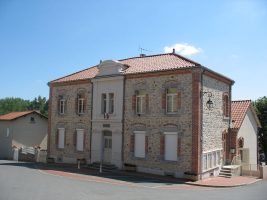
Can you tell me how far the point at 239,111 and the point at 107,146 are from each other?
12.0m

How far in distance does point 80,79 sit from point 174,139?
1092 centimetres

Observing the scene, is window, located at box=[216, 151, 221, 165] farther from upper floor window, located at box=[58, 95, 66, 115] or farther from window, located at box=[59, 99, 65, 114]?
Answer: window, located at box=[59, 99, 65, 114]

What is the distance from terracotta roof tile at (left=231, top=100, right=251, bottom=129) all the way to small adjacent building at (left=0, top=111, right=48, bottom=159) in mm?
21696

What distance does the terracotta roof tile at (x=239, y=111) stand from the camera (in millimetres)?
A: 27609

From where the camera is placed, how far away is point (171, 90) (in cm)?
2353

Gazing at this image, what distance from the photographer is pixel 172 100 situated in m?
23.4

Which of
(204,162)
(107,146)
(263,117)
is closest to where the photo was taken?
(204,162)

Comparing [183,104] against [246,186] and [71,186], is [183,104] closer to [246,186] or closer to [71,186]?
[246,186]

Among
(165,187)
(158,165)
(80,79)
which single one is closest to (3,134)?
(80,79)

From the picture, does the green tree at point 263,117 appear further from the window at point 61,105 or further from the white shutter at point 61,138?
the white shutter at point 61,138

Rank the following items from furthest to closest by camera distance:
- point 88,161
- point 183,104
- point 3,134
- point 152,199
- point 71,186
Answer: point 3,134 → point 88,161 → point 183,104 → point 71,186 → point 152,199

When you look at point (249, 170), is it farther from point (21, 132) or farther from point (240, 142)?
point (21, 132)

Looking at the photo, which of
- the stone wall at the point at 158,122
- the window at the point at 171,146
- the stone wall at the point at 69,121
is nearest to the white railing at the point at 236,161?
the stone wall at the point at 158,122

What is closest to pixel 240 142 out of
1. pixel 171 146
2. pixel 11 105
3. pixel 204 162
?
pixel 204 162
